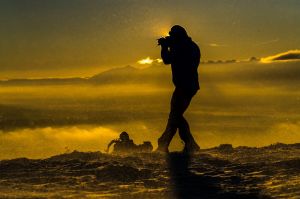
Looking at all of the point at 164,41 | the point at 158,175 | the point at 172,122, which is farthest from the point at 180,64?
the point at 158,175

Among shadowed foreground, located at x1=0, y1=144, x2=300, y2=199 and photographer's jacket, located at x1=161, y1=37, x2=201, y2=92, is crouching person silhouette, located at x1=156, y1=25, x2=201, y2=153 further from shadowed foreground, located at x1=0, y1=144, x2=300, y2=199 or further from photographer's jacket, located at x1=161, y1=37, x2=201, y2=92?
shadowed foreground, located at x1=0, y1=144, x2=300, y2=199

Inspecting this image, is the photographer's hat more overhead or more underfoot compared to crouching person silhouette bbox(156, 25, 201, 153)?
more overhead

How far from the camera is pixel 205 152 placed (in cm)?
1883

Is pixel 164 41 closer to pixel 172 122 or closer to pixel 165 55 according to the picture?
pixel 165 55

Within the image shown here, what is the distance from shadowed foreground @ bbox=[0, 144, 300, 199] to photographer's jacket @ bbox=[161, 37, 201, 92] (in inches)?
67.1

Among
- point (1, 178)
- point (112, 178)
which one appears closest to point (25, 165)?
point (1, 178)

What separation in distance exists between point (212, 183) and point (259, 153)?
3670 millimetres

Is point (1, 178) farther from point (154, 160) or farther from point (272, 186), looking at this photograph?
point (272, 186)

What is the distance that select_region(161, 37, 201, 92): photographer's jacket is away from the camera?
62.4 feet

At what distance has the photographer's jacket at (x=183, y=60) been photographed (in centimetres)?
1902

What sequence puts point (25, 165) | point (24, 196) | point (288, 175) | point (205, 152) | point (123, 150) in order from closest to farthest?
point (24, 196) → point (288, 175) → point (25, 165) → point (205, 152) → point (123, 150)

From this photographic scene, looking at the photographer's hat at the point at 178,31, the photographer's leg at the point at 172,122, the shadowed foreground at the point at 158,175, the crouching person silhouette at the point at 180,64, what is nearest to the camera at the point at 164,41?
the crouching person silhouette at the point at 180,64

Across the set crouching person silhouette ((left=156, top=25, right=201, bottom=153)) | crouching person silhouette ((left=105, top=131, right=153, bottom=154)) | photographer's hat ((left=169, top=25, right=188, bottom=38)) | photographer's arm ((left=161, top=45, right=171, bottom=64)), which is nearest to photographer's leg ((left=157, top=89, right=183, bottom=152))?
crouching person silhouette ((left=156, top=25, right=201, bottom=153))

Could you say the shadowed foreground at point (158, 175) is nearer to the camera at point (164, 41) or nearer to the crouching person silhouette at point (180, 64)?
the crouching person silhouette at point (180, 64)
